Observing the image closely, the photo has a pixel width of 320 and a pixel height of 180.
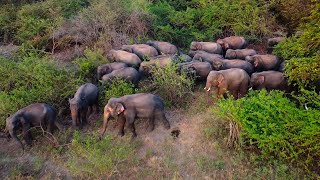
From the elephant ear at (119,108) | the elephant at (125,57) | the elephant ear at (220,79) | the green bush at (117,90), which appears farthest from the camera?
the elephant at (125,57)

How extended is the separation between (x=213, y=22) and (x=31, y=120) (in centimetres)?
904

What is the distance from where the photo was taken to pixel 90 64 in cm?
1119

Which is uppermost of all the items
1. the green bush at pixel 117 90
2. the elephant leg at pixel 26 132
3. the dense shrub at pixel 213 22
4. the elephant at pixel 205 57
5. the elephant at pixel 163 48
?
the dense shrub at pixel 213 22

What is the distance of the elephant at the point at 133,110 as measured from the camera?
847cm

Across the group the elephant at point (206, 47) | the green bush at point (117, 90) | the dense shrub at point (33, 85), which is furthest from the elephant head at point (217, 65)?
the dense shrub at point (33, 85)

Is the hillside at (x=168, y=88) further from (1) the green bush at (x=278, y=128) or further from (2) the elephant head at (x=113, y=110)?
(2) the elephant head at (x=113, y=110)

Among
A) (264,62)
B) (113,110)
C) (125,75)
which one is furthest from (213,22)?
(113,110)

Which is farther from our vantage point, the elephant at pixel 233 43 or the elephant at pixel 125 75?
the elephant at pixel 233 43

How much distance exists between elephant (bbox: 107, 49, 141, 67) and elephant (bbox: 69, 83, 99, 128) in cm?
213

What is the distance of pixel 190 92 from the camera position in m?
9.76

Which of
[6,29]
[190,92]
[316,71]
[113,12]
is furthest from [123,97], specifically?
[6,29]

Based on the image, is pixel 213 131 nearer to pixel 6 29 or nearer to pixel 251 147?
pixel 251 147

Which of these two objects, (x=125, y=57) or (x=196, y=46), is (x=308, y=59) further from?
(x=125, y=57)

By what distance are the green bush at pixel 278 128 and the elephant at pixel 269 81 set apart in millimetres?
2136
